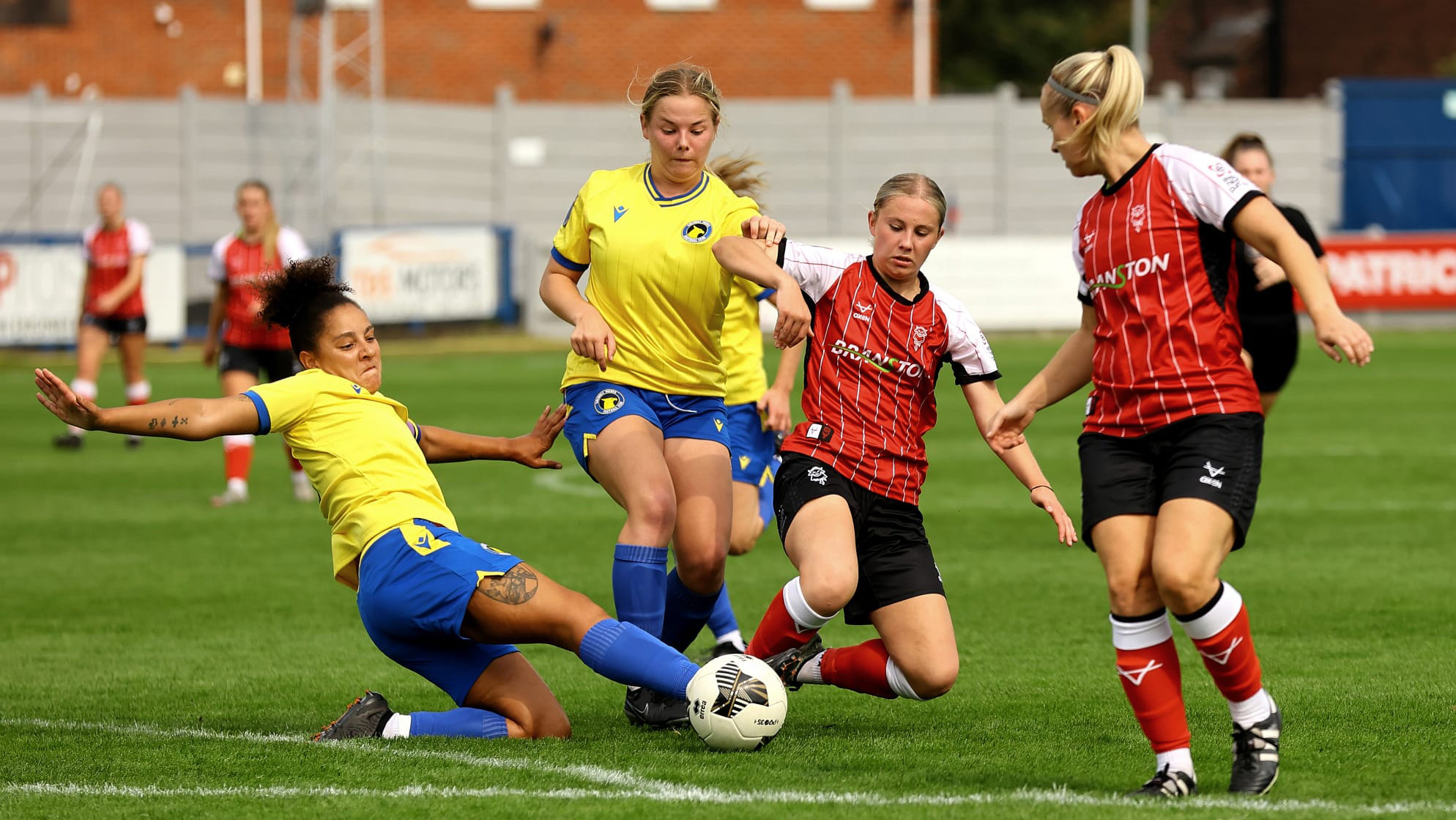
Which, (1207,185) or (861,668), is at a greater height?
(1207,185)

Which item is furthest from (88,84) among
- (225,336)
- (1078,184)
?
(225,336)

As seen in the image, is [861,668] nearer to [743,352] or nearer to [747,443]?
[747,443]

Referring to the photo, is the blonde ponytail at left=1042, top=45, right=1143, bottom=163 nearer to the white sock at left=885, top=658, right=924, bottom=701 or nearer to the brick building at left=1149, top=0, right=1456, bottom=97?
the white sock at left=885, top=658, right=924, bottom=701

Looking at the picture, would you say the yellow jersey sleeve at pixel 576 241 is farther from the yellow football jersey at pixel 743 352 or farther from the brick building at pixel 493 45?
the brick building at pixel 493 45

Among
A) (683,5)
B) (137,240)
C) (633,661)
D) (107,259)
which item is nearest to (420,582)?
(633,661)

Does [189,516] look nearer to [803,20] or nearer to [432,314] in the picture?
[432,314]

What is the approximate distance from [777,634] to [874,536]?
465 millimetres

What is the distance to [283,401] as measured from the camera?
17.9 ft

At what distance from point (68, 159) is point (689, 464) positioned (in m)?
22.4

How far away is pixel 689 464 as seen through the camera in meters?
6.11

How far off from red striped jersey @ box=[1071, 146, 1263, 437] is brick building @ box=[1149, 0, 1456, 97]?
119 feet

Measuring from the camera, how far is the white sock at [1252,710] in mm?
4699

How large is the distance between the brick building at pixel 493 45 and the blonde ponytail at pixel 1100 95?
2927 centimetres

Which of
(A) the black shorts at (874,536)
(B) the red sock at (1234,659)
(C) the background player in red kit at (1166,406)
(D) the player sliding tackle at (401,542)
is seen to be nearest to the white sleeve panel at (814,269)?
(A) the black shorts at (874,536)
